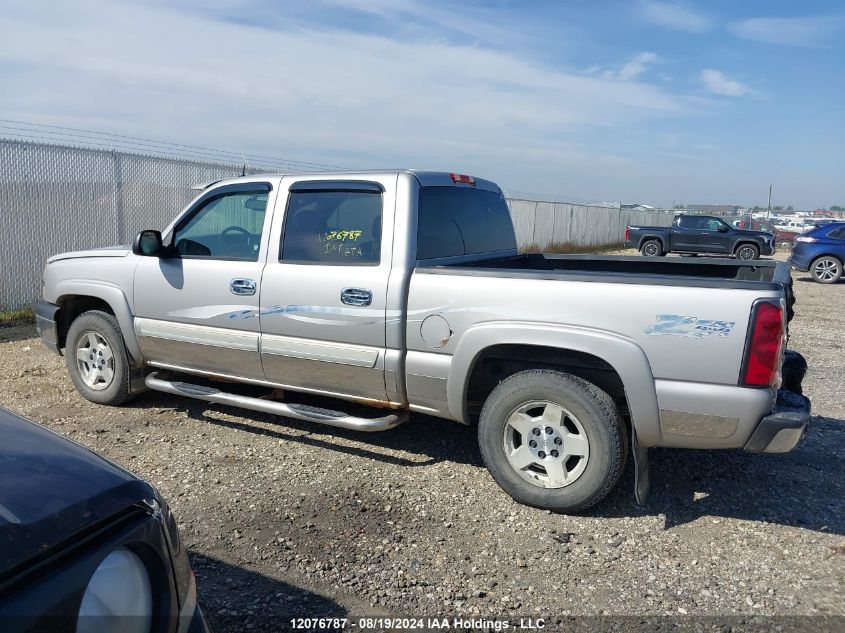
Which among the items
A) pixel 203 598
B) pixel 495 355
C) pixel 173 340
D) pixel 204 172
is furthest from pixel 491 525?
pixel 204 172

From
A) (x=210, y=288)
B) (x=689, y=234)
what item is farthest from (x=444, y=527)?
(x=689, y=234)

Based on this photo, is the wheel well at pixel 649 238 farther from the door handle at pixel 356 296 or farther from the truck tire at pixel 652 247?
the door handle at pixel 356 296

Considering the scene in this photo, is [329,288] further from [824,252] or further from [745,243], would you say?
[745,243]

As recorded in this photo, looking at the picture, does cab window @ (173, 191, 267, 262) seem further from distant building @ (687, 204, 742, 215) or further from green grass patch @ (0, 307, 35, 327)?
distant building @ (687, 204, 742, 215)

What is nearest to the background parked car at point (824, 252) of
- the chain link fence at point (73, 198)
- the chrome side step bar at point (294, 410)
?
the chain link fence at point (73, 198)

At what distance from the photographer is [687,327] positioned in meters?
3.46

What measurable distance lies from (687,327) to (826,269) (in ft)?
56.0

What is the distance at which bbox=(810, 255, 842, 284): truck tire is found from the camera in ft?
58.2

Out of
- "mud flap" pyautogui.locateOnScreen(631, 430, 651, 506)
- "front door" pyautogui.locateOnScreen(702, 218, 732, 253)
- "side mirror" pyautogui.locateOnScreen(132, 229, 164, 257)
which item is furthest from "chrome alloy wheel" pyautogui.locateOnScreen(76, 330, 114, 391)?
"front door" pyautogui.locateOnScreen(702, 218, 732, 253)

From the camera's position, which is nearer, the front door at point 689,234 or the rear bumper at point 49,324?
the rear bumper at point 49,324

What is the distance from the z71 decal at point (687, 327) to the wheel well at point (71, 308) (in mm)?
4240

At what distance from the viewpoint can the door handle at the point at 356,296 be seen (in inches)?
169

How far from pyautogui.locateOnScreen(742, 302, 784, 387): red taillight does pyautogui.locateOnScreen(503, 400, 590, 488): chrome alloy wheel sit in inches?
36.0

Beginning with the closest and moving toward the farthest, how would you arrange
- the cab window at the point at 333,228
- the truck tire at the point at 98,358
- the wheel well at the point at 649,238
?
the cab window at the point at 333,228 → the truck tire at the point at 98,358 → the wheel well at the point at 649,238
